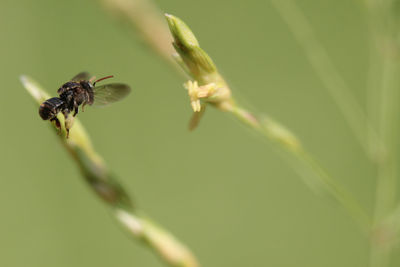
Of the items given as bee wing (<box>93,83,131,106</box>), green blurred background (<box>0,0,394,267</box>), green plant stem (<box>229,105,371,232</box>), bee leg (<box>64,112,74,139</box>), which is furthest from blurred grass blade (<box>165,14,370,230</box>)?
green blurred background (<box>0,0,394,267</box>)

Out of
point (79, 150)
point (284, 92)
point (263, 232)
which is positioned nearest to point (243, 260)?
point (263, 232)

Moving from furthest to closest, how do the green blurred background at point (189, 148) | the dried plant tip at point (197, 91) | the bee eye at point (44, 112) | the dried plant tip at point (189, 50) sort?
the green blurred background at point (189, 148), the bee eye at point (44, 112), the dried plant tip at point (197, 91), the dried plant tip at point (189, 50)

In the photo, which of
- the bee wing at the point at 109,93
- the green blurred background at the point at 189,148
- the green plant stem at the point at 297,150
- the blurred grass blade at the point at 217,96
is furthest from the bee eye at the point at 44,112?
the green blurred background at the point at 189,148

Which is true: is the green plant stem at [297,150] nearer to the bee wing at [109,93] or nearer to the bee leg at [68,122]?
the bee wing at [109,93]

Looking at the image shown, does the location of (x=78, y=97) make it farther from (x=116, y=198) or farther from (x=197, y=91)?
(x=197, y=91)

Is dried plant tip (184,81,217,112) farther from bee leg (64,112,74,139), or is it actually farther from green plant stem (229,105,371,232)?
bee leg (64,112,74,139)
